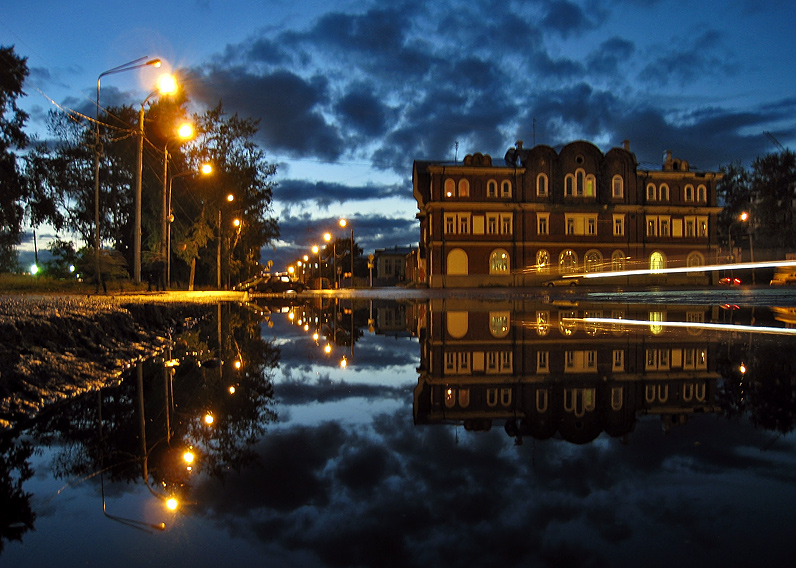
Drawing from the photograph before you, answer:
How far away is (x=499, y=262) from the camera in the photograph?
57938 millimetres

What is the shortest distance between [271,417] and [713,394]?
3235mm

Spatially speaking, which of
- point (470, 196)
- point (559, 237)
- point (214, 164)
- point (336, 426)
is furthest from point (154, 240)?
point (336, 426)

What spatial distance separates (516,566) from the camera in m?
2.00

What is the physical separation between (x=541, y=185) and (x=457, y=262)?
10.9 m

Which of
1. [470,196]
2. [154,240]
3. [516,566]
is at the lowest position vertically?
[516,566]

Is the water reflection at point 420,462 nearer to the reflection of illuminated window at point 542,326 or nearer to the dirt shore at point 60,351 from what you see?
the dirt shore at point 60,351

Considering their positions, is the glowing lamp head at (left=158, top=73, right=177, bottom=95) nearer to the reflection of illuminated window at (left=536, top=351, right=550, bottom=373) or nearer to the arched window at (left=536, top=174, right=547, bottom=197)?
the reflection of illuminated window at (left=536, top=351, right=550, bottom=373)

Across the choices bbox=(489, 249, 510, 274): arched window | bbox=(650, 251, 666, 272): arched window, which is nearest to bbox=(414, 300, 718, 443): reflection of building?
bbox=(489, 249, 510, 274): arched window

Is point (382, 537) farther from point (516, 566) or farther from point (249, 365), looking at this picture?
point (249, 365)

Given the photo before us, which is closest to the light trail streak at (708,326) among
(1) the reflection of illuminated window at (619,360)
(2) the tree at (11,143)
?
(1) the reflection of illuminated window at (619,360)

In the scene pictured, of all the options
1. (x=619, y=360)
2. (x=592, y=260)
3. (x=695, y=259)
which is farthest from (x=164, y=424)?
(x=695, y=259)

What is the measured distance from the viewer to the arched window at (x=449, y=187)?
56.4m

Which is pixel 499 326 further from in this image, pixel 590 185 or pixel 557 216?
pixel 590 185

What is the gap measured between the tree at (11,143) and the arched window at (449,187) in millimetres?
32941
